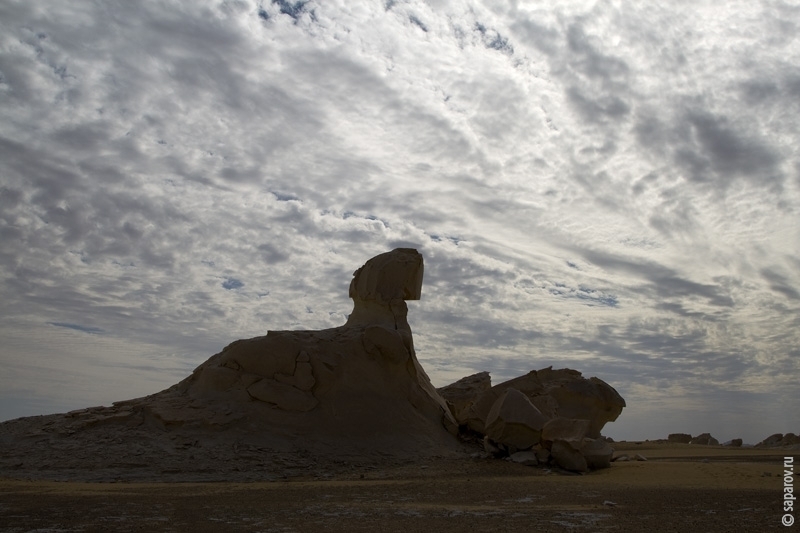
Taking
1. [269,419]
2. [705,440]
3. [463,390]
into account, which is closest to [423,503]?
[269,419]

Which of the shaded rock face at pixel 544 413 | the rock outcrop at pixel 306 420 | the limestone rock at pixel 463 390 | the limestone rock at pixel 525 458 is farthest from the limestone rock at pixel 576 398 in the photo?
the limestone rock at pixel 525 458

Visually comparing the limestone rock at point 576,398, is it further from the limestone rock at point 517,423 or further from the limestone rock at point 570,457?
the limestone rock at point 570,457

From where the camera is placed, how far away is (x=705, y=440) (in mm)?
32719

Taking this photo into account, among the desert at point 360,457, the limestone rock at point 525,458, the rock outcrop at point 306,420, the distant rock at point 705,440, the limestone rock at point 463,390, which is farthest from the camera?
the distant rock at point 705,440

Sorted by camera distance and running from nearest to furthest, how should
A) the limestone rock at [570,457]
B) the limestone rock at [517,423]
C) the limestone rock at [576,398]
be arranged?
the limestone rock at [570,457] < the limestone rock at [517,423] < the limestone rock at [576,398]

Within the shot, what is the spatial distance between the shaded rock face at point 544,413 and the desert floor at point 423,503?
3.55 feet

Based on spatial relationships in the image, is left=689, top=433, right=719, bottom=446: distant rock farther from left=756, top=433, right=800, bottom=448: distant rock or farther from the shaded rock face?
the shaded rock face

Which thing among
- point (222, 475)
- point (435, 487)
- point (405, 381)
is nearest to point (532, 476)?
point (435, 487)

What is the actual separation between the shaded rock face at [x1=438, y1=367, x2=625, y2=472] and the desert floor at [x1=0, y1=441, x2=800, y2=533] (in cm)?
108

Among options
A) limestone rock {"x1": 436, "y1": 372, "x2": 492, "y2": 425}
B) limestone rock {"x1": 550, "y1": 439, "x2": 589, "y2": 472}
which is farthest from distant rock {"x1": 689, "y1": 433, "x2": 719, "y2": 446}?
limestone rock {"x1": 550, "y1": 439, "x2": 589, "y2": 472}

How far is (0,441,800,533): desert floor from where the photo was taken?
313 inches

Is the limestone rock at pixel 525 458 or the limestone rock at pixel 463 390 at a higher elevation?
the limestone rock at pixel 463 390

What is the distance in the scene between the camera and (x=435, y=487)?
1249cm

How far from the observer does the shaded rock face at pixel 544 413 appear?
16141 mm
